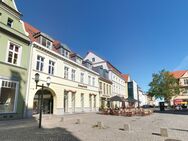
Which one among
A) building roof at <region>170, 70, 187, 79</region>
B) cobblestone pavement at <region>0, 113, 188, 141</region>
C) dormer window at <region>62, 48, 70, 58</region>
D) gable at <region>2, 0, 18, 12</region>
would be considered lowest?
cobblestone pavement at <region>0, 113, 188, 141</region>

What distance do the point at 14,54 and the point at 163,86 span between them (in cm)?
4065

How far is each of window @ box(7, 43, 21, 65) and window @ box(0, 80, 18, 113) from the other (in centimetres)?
221

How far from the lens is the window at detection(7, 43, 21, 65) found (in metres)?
16.3

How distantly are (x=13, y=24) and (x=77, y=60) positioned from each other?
13102 millimetres

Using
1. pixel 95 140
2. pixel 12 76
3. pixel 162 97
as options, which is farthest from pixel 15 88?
pixel 162 97

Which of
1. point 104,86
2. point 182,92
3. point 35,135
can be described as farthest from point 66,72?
point 182,92

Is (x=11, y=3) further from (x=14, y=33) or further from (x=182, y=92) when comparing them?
(x=182, y=92)

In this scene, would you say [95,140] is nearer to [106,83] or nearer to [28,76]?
[28,76]

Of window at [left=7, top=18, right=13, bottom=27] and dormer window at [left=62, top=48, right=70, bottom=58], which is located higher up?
window at [left=7, top=18, right=13, bottom=27]

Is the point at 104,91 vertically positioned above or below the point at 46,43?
below

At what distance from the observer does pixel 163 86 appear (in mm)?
45812

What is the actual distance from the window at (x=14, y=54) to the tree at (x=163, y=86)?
38981 millimetres

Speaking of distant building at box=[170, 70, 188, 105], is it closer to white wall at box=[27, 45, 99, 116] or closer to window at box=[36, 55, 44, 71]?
white wall at box=[27, 45, 99, 116]

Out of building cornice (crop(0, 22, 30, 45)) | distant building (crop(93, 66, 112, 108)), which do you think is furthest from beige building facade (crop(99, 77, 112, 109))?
building cornice (crop(0, 22, 30, 45))
